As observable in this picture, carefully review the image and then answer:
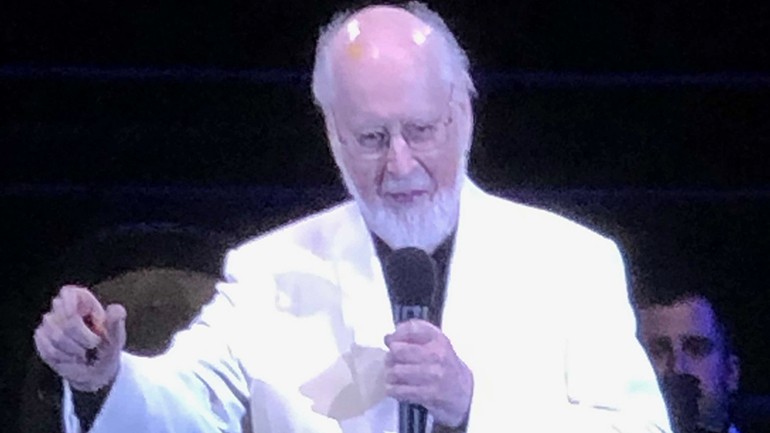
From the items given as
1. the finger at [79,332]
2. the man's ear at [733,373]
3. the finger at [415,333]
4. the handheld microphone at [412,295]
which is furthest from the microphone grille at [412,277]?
the man's ear at [733,373]

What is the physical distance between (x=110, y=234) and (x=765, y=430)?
3.72 ft

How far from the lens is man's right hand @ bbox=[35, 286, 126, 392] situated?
1.22 metres

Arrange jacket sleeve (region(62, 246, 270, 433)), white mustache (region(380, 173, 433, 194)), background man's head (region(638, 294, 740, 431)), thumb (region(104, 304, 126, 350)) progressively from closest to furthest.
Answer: thumb (region(104, 304, 126, 350))
jacket sleeve (region(62, 246, 270, 433))
white mustache (region(380, 173, 433, 194))
background man's head (region(638, 294, 740, 431))

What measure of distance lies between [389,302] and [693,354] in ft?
2.03

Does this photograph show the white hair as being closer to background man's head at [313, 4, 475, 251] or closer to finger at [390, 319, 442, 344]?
background man's head at [313, 4, 475, 251]

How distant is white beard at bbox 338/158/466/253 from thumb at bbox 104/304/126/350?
416 millimetres

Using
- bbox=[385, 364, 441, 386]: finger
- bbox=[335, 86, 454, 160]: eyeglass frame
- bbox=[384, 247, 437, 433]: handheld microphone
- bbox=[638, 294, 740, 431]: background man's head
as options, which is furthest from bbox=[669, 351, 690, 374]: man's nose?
bbox=[385, 364, 441, 386]: finger

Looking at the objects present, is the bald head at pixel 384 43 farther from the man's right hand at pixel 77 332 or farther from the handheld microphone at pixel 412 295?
the man's right hand at pixel 77 332

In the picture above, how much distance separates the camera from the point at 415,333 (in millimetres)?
1161

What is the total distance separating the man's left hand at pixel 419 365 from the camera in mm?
1158

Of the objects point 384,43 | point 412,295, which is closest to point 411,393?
point 412,295

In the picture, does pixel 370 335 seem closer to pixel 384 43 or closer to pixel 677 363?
pixel 384 43

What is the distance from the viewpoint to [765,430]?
6.70 ft

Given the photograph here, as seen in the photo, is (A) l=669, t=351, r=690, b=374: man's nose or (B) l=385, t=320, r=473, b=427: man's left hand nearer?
(B) l=385, t=320, r=473, b=427: man's left hand
